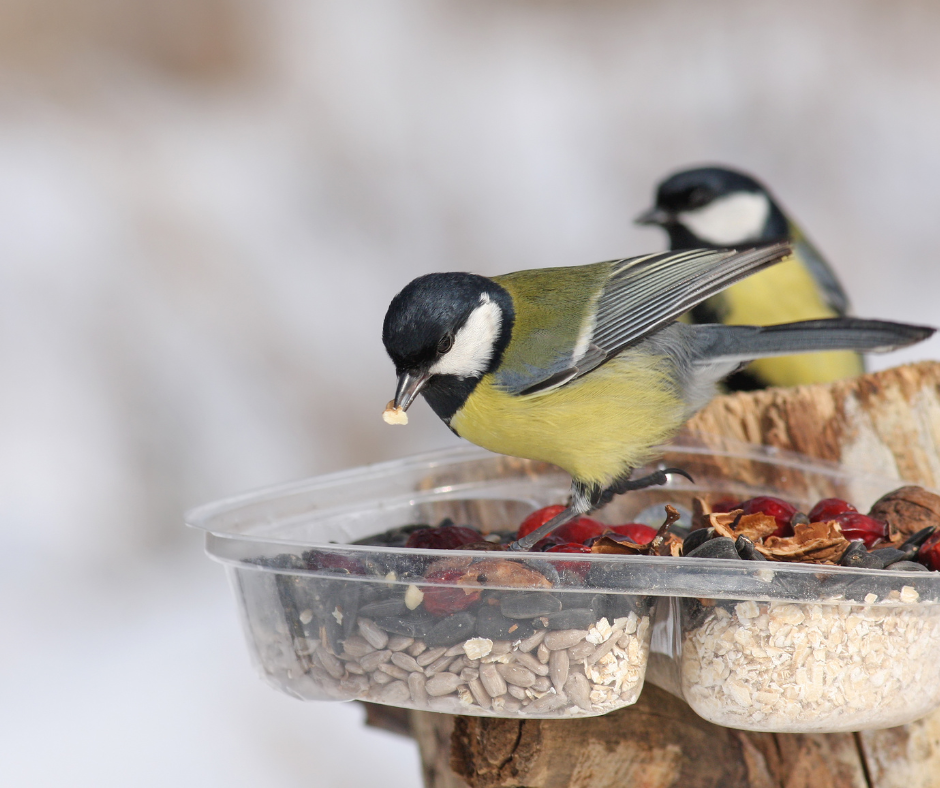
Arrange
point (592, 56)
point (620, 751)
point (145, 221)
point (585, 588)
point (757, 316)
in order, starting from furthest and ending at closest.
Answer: point (592, 56)
point (145, 221)
point (757, 316)
point (620, 751)
point (585, 588)

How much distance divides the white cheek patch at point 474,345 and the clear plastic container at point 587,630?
9.6 inches


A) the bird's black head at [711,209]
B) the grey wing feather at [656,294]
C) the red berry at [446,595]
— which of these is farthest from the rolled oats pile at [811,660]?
the bird's black head at [711,209]

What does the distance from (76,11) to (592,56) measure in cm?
159

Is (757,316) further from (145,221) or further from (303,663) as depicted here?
(145,221)

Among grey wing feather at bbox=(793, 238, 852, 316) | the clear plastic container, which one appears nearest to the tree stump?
the clear plastic container

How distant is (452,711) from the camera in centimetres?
87

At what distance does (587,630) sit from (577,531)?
0.27m

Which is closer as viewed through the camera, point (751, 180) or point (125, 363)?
point (751, 180)

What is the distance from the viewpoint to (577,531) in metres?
1.12

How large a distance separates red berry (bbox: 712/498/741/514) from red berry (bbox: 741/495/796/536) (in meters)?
0.03

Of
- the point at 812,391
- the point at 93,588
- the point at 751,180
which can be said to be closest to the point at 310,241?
the point at 93,588

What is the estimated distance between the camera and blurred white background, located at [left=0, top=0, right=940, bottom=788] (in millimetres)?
2297

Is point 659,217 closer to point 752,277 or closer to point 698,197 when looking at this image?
point 698,197

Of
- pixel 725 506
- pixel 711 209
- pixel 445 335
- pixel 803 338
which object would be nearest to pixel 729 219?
pixel 711 209
